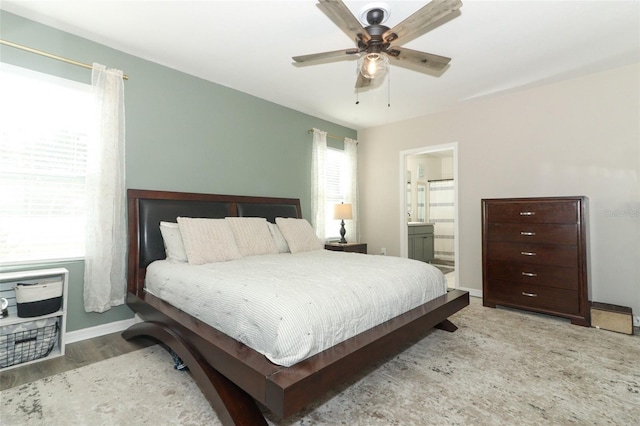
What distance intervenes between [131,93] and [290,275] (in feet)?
7.88

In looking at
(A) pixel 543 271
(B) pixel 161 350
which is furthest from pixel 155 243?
(A) pixel 543 271

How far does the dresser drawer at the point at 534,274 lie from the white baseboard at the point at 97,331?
3.86 metres

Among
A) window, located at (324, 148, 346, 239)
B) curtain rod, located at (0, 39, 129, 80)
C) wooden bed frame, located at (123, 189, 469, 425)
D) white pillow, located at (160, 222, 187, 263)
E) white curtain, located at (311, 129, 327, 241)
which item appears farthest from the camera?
window, located at (324, 148, 346, 239)

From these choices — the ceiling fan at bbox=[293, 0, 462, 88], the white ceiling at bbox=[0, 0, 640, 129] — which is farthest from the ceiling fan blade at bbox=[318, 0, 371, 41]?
the white ceiling at bbox=[0, 0, 640, 129]

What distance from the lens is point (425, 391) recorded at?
6.15 ft

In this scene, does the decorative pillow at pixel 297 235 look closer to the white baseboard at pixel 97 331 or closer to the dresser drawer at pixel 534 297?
the white baseboard at pixel 97 331

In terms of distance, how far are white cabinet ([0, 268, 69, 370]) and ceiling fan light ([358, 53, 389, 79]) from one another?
2.77 meters

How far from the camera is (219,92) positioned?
362 centimetres

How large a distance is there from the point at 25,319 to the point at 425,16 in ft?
10.9

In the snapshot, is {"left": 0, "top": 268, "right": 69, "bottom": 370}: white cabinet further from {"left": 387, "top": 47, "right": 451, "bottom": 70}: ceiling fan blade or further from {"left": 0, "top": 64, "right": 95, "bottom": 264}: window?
{"left": 387, "top": 47, "right": 451, "bottom": 70}: ceiling fan blade

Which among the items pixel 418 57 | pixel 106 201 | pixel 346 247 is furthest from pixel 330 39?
pixel 346 247

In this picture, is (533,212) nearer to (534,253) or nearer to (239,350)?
(534,253)

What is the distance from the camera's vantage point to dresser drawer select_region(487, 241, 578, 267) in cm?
309

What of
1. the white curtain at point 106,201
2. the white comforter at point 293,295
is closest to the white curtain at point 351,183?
the white comforter at point 293,295
